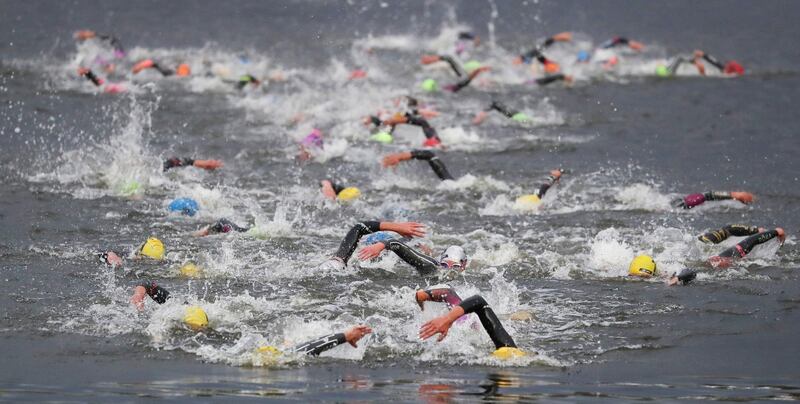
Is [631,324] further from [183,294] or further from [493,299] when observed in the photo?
[183,294]

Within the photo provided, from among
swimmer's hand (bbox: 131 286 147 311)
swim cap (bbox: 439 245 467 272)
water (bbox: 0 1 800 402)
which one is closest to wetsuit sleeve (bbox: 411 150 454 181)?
water (bbox: 0 1 800 402)

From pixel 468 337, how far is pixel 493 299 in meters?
1.64

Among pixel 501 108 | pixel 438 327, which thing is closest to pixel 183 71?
pixel 501 108

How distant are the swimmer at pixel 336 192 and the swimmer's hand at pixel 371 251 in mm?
5106

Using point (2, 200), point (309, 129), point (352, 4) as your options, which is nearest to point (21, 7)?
point (352, 4)

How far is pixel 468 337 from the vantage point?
519 inches

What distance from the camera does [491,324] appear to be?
12.6m

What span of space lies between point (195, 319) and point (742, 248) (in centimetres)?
729

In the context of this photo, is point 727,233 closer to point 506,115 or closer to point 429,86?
point 506,115

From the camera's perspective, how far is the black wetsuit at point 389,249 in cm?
1569

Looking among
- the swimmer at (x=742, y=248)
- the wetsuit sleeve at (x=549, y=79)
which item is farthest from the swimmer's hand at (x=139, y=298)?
the wetsuit sleeve at (x=549, y=79)

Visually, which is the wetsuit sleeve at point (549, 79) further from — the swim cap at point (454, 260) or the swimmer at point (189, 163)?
the swim cap at point (454, 260)

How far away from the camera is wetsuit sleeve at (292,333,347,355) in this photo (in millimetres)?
12344

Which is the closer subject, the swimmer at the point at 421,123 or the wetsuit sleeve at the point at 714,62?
the swimmer at the point at 421,123
